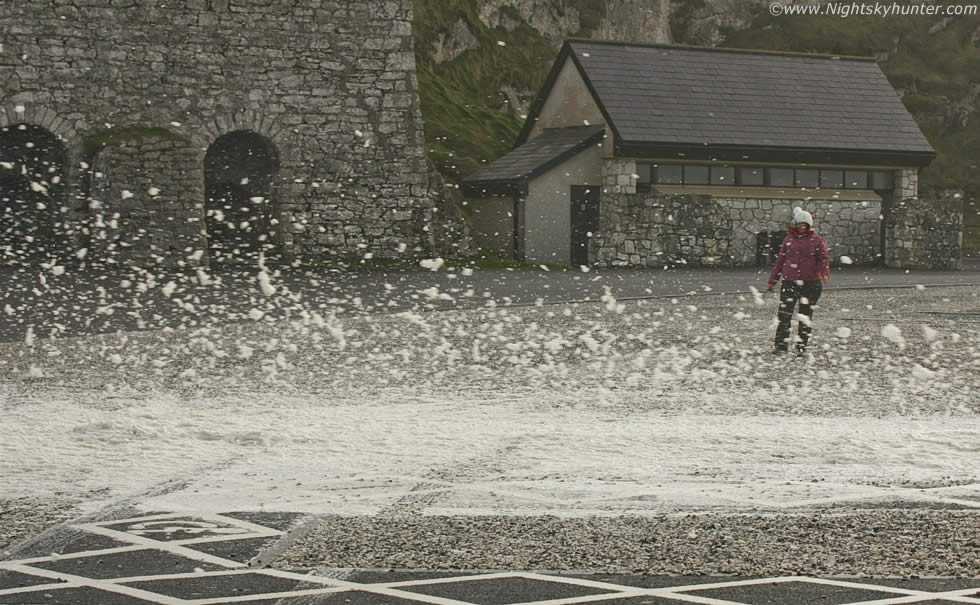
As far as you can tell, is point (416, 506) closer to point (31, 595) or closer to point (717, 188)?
point (31, 595)

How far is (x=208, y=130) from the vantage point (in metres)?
26.7

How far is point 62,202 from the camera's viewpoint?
87.0ft

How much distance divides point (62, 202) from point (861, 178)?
67.9 feet

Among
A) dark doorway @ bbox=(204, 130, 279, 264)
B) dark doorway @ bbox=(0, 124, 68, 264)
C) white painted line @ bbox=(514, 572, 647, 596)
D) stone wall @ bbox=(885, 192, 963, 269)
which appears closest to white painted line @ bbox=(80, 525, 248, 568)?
white painted line @ bbox=(514, 572, 647, 596)

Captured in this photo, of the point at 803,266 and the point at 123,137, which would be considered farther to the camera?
the point at 123,137

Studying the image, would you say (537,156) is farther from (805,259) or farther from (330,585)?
(330,585)

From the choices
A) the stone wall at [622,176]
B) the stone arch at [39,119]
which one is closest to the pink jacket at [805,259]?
the stone arch at [39,119]

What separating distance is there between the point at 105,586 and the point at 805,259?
1068 centimetres

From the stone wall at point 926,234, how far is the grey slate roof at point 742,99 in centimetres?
226

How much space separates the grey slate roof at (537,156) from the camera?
1383 inches

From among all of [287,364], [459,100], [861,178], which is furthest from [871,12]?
[287,364]

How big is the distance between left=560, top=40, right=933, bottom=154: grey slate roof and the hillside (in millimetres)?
5182

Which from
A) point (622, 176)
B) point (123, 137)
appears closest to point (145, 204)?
point (123, 137)

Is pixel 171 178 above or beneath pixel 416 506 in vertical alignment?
above
